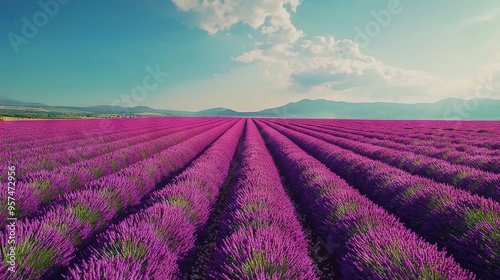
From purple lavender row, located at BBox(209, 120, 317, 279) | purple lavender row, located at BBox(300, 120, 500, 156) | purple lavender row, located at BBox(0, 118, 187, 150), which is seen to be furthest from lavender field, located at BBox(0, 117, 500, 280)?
purple lavender row, located at BBox(0, 118, 187, 150)

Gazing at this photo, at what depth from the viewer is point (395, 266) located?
2350mm

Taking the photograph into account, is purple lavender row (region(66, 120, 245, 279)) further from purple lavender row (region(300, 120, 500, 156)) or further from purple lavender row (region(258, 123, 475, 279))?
purple lavender row (region(300, 120, 500, 156))

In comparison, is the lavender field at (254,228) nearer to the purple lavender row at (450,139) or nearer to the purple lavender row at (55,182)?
the purple lavender row at (55,182)

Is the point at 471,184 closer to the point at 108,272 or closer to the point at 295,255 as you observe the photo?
the point at 295,255

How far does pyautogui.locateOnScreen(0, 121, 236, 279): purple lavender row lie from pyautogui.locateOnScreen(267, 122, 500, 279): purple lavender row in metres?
4.54

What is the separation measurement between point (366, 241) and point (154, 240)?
225 centimetres

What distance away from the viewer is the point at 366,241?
112 inches

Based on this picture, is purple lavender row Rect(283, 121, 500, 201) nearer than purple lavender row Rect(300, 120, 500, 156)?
Yes

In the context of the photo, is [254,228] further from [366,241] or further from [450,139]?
[450,139]

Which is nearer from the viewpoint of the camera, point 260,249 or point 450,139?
point 260,249

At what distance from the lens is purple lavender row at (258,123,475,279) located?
7.56ft

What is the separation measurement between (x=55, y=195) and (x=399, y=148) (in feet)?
40.6

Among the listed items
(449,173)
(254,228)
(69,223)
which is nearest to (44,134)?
(69,223)

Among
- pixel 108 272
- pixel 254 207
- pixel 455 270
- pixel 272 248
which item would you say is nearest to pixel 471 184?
pixel 455 270
